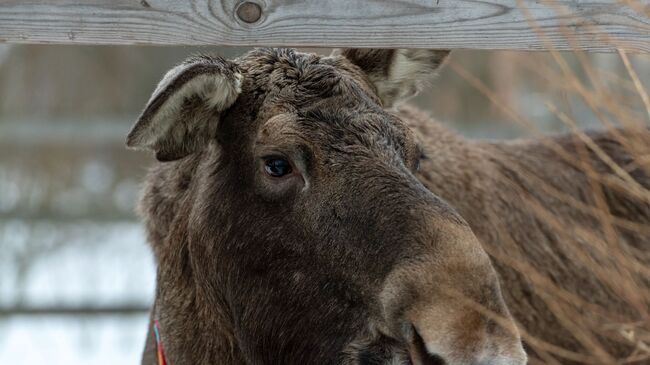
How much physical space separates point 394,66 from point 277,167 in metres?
0.97

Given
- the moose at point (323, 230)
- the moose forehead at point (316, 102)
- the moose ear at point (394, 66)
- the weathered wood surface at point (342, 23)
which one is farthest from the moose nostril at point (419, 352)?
the moose ear at point (394, 66)

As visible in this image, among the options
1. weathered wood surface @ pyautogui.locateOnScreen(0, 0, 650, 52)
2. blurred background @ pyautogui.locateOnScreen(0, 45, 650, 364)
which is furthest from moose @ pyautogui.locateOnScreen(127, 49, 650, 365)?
blurred background @ pyautogui.locateOnScreen(0, 45, 650, 364)

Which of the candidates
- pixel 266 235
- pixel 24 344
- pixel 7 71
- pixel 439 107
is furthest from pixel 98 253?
pixel 266 235

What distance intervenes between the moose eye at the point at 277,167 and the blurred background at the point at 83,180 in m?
6.33

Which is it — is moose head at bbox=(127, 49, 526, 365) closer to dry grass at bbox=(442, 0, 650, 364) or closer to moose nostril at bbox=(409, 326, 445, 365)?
moose nostril at bbox=(409, 326, 445, 365)

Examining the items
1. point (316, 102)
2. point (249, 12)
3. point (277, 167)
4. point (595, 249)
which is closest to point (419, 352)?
point (277, 167)

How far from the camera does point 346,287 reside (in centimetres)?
388

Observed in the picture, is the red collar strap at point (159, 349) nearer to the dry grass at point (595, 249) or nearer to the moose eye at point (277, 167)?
the moose eye at point (277, 167)

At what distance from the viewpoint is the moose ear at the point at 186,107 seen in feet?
13.1

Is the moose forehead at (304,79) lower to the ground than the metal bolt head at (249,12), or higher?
lower

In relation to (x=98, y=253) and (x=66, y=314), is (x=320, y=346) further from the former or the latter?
(x=98, y=253)

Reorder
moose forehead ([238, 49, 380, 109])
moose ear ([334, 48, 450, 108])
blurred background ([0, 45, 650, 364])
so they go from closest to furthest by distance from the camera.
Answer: moose forehead ([238, 49, 380, 109]) < moose ear ([334, 48, 450, 108]) < blurred background ([0, 45, 650, 364])

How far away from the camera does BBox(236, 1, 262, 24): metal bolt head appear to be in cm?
409

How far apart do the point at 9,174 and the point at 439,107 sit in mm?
5329
